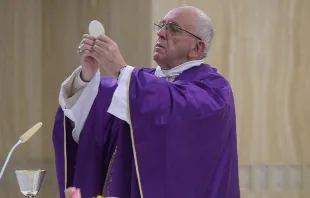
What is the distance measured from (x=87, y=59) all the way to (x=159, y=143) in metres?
0.38

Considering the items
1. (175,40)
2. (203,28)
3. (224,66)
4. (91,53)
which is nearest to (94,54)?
(91,53)

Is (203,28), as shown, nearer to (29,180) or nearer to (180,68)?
(180,68)

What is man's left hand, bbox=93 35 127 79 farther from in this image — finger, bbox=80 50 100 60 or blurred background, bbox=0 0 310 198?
blurred background, bbox=0 0 310 198

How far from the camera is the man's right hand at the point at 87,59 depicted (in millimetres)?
1808

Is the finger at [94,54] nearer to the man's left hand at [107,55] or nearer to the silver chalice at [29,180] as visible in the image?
the man's left hand at [107,55]

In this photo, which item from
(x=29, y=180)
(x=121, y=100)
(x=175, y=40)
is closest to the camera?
(x=29, y=180)

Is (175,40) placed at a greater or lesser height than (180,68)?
greater

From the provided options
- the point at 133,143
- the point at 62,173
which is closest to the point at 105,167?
the point at 62,173

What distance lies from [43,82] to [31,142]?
37cm

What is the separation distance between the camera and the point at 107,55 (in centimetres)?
177

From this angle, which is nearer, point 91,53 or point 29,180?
point 29,180

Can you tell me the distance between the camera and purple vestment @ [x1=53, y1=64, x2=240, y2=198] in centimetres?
178

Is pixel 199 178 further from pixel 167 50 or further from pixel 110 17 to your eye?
pixel 110 17

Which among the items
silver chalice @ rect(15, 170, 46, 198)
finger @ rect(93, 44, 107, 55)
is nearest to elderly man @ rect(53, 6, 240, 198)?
finger @ rect(93, 44, 107, 55)
